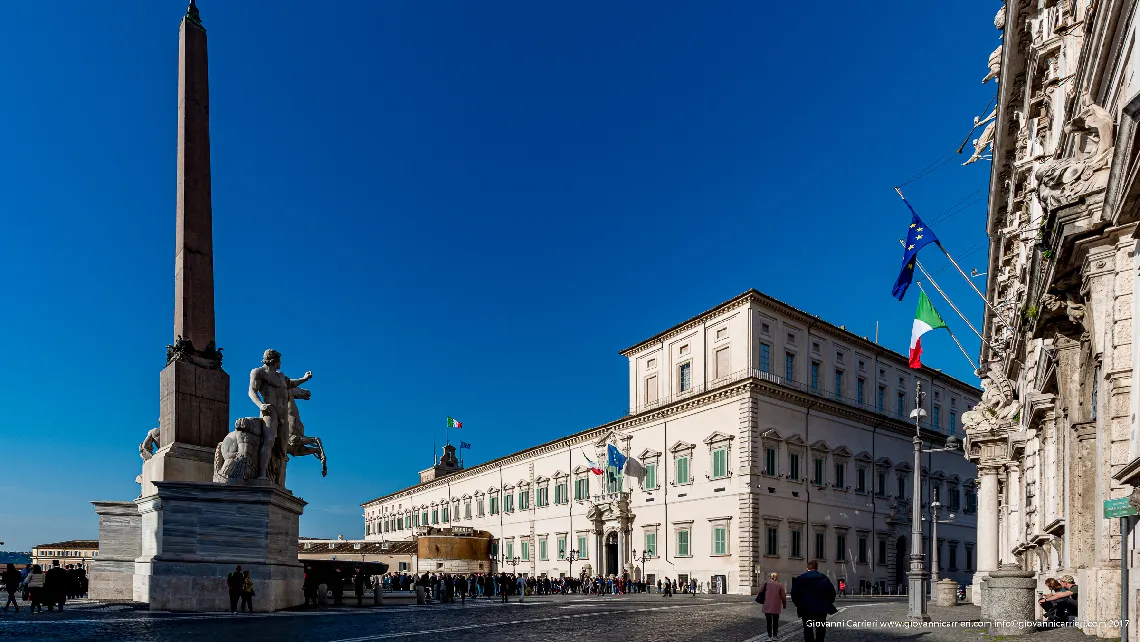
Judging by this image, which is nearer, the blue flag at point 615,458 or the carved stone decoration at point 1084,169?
the carved stone decoration at point 1084,169

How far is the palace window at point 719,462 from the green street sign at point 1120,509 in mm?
38080

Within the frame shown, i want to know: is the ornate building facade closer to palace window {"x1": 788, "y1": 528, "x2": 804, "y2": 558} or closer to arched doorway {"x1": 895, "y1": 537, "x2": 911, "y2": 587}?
palace window {"x1": 788, "y1": 528, "x2": 804, "y2": 558}

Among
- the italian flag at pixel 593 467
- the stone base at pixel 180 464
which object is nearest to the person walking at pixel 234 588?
the stone base at pixel 180 464

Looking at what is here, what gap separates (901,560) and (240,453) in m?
43.7

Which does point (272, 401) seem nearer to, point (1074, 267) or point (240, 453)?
point (240, 453)

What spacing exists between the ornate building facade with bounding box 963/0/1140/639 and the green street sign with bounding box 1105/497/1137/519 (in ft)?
3.34

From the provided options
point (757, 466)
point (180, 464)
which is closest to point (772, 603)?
point (180, 464)

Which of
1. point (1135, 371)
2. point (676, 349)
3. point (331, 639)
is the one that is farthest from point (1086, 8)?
point (676, 349)

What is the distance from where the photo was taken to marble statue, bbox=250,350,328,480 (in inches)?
742

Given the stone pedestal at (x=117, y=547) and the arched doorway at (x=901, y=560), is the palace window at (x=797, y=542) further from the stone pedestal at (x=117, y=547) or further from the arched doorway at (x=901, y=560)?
the stone pedestal at (x=117, y=547)

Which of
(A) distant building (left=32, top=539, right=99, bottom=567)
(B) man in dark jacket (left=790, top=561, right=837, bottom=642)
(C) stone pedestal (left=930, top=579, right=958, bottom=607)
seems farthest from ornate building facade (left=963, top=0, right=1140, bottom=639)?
(A) distant building (left=32, top=539, right=99, bottom=567)

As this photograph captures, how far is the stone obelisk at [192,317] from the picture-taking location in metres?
19.0

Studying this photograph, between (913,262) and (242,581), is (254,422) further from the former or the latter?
(913,262)

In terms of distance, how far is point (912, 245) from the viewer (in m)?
22.1
